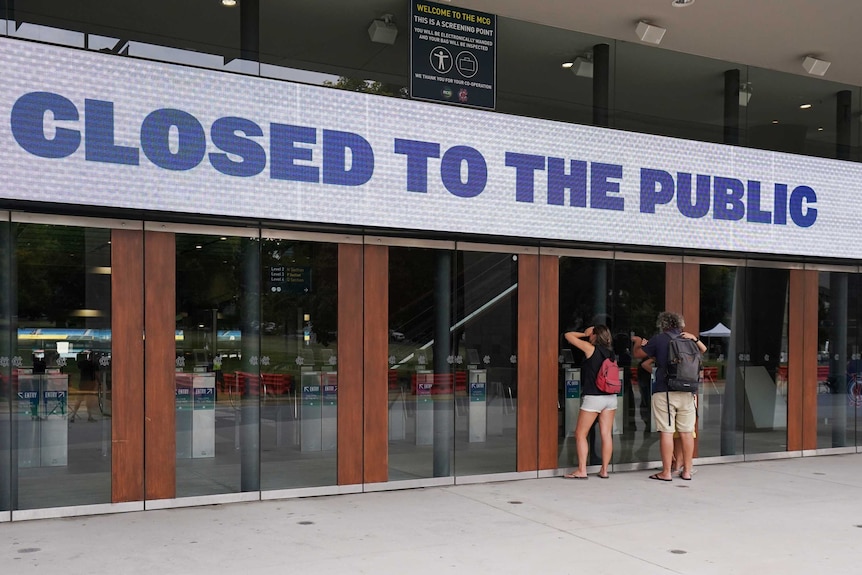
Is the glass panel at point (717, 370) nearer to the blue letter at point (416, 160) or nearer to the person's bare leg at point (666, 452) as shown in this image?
the person's bare leg at point (666, 452)

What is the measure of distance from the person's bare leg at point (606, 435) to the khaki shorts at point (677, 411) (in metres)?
0.47

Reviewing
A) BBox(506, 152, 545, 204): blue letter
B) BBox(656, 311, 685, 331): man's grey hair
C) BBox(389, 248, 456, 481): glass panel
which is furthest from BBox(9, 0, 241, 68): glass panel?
BBox(656, 311, 685, 331): man's grey hair

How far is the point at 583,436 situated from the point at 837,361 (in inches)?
169

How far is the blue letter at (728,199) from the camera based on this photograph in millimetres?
9703

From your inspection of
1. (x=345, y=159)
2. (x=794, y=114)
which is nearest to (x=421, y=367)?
(x=345, y=159)

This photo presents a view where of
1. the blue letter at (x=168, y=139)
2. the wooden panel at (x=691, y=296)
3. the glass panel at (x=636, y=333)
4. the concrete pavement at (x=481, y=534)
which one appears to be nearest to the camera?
the concrete pavement at (x=481, y=534)

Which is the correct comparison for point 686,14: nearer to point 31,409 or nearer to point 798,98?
point 798,98

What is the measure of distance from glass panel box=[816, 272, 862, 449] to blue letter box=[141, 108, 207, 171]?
7.71 meters

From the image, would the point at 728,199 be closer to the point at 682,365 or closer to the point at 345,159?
the point at 682,365

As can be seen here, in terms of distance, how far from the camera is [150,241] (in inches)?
279

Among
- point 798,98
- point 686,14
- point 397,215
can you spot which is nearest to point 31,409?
point 397,215

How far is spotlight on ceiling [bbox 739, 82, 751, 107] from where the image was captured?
33.1 ft

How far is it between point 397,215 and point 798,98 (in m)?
5.69

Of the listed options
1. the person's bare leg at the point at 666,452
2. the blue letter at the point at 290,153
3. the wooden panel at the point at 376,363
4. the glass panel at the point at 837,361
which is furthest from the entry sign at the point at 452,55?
the glass panel at the point at 837,361
